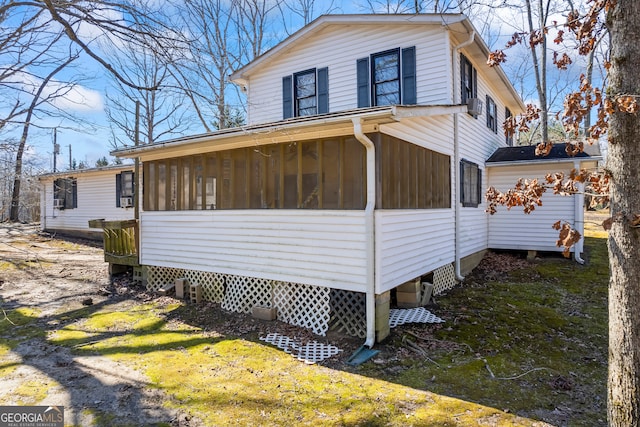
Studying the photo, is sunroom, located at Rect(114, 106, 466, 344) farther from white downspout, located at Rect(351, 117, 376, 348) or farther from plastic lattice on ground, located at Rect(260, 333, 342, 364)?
plastic lattice on ground, located at Rect(260, 333, 342, 364)

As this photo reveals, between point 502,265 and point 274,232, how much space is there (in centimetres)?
771

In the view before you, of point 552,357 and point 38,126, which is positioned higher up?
point 38,126

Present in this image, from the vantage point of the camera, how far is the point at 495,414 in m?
3.66

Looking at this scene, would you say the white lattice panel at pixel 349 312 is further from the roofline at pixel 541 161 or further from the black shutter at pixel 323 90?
the roofline at pixel 541 161

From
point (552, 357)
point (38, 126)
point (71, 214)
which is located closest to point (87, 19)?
point (38, 126)

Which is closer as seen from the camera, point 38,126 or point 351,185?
point 351,185

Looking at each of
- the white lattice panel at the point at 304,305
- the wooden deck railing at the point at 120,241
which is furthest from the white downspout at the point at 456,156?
the wooden deck railing at the point at 120,241

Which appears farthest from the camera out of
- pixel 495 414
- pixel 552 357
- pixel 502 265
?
pixel 502 265

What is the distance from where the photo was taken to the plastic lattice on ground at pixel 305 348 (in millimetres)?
5184

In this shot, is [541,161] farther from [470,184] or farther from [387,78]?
[387,78]

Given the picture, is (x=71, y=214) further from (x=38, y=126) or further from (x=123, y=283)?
(x=38, y=126)

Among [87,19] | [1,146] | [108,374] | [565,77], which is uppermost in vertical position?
[565,77]

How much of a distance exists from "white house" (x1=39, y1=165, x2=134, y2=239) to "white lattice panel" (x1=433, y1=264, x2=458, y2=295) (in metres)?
12.9

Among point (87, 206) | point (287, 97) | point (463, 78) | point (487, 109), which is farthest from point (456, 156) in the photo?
point (87, 206)
